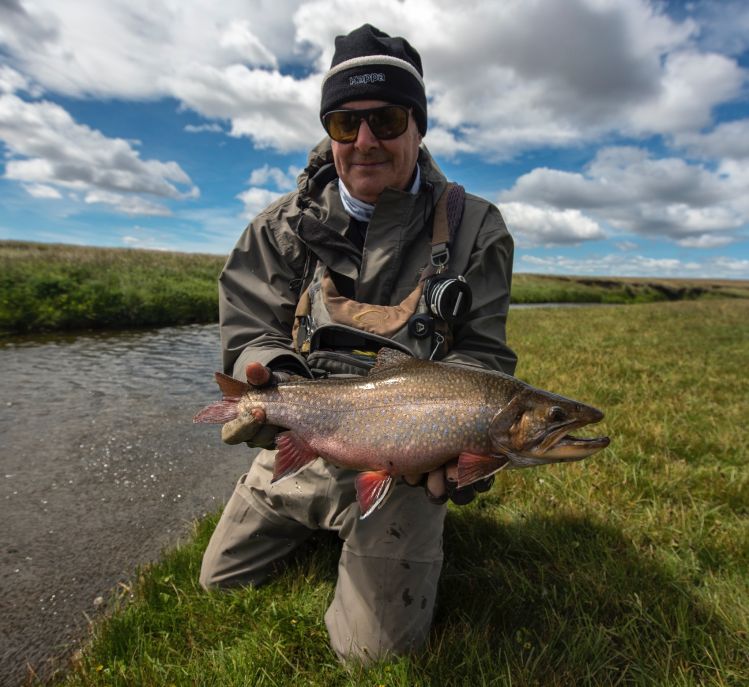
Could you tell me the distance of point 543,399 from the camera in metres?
2.65

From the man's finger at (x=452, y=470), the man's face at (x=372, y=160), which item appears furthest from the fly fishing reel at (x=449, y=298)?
the man's finger at (x=452, y=470)

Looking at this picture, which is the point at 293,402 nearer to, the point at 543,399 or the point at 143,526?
the point at 543,399

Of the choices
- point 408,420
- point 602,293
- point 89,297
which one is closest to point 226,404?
point 408,420

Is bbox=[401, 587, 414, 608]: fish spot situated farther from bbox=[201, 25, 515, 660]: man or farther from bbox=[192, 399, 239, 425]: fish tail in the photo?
bbox=[192, 399, 239, 425]: fish tail

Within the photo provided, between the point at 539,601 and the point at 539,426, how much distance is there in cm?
139

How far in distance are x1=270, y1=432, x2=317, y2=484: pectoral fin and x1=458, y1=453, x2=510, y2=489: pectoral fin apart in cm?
99

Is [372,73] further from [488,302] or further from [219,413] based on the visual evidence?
[219,413]

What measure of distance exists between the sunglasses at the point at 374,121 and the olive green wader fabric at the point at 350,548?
2624mm

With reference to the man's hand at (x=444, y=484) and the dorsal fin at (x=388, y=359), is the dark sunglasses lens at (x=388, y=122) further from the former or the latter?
the man's hand at (x=444, y=484)

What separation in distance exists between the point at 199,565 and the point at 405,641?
1.88m

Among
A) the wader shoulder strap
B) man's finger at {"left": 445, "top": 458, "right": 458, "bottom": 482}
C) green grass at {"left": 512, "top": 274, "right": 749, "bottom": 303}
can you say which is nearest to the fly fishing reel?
the wader shoulder strap

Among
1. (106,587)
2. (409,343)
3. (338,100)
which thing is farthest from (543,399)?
(106,587)

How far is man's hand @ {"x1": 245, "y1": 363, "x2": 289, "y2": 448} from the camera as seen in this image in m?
3.06

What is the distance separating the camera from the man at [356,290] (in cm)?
346
